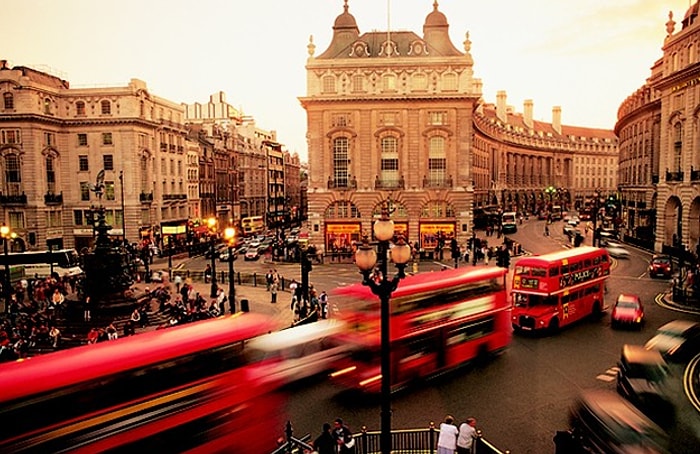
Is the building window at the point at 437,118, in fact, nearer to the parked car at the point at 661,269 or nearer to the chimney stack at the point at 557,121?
the parked car at the point at 661,269

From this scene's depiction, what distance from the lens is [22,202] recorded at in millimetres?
54375

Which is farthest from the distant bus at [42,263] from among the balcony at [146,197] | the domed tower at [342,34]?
the domed tower at [342,34]

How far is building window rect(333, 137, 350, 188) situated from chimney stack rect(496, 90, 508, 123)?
65.7m

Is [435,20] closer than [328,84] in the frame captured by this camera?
No

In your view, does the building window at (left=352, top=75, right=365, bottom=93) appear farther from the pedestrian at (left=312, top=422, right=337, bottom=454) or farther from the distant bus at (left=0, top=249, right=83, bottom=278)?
the pedestrian at (left=312, top=422, right=337, bottom=454)

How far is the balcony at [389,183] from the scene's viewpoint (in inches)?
2164

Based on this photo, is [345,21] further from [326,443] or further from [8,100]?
[326,443]

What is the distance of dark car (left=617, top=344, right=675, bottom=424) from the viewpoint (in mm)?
15211

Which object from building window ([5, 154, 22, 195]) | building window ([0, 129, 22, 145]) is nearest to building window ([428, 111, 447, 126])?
building window ([0, 129, 22, 145])

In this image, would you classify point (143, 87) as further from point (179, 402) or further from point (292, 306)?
point (179, 402)

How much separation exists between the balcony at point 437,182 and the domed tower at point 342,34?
16037 mm

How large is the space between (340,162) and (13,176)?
104 feet

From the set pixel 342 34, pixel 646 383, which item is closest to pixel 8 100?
pixel 342 34

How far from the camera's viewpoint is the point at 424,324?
16969 millimetres
